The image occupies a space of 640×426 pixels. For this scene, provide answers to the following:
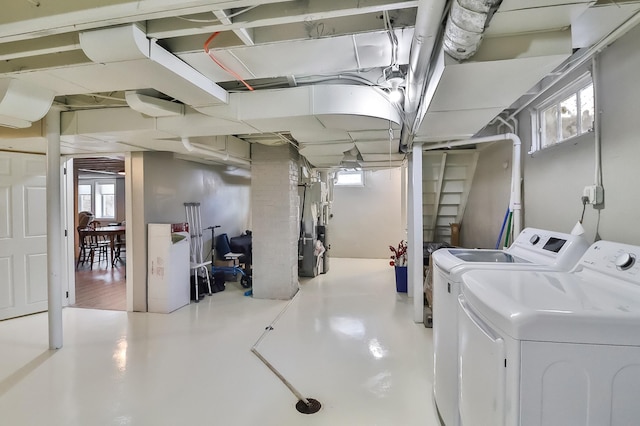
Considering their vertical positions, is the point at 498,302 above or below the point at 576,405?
above

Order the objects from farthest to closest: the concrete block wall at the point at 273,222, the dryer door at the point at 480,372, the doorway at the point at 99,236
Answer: the doorway at the point at 99,236 < the concrete block wall at the point at 273,222 < the dryer door at the point at 480,372

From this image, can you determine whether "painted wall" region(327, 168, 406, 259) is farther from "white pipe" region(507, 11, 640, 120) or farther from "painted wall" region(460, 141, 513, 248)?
"white pipe" region(507, 11, 640, 120)

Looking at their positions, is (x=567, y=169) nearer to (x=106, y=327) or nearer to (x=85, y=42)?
(x=85, y=42)

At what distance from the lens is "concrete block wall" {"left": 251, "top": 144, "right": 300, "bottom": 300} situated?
4.29 m

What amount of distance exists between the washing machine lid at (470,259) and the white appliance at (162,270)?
3238mm

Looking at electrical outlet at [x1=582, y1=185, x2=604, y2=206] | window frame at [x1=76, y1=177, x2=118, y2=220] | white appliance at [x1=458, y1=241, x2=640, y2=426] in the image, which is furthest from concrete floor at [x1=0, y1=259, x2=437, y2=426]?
window frame at [x1=76, y1=177, x2=118, y2=220]

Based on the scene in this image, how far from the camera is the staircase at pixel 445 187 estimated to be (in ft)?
14.1

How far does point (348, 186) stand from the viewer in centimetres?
757

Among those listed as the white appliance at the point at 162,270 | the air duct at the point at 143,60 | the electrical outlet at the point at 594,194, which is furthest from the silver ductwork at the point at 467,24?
the white appliance at the point at 162,270

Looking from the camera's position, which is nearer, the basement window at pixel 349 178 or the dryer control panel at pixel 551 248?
the dryer control panel at pixel 551 248

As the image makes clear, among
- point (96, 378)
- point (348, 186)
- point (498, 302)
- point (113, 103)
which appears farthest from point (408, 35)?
point (348, 186)

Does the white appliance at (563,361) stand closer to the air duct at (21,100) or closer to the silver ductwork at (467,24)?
the silver ductwork at (467,24)

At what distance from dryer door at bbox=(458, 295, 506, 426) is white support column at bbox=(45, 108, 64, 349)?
3494mm

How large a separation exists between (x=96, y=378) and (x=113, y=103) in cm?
244
